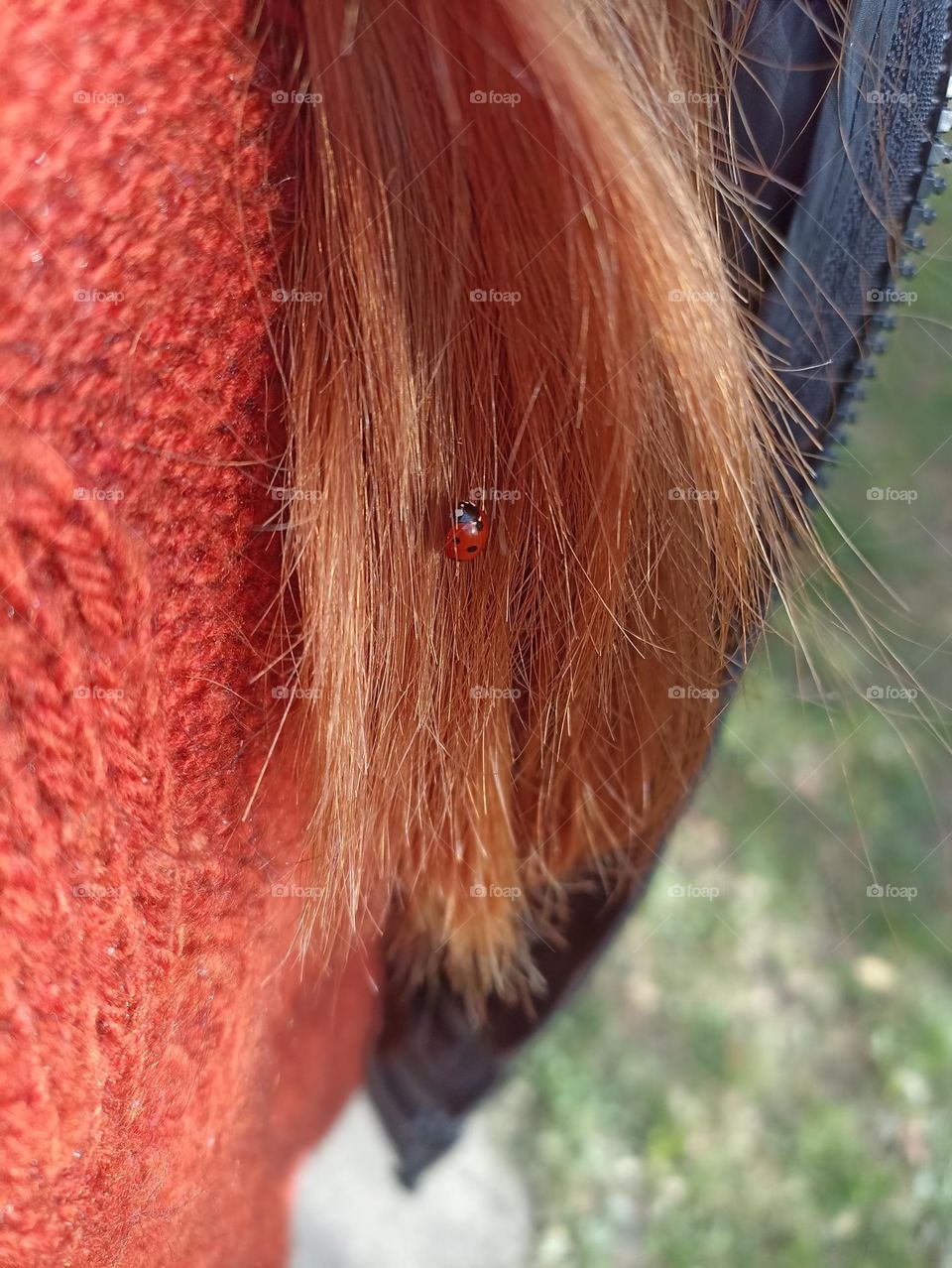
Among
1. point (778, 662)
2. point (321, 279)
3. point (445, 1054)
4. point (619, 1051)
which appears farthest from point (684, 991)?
point (321, 279)

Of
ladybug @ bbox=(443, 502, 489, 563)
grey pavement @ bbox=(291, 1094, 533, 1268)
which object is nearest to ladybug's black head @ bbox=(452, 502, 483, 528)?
ladybug @ bbox=(443, 502, 489, 563)

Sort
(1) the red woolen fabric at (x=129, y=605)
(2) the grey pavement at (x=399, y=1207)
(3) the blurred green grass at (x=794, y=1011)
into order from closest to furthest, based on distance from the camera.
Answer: (1) the red woolen fabric at (x=129, y=605)
(2) the grey pavement at (x=399, y=1207)
(3) the blurred green grass at (x=794, y=1011)

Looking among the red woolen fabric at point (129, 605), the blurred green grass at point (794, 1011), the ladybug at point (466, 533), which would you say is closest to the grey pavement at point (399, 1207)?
the blurred green grass at point (794, 1011)

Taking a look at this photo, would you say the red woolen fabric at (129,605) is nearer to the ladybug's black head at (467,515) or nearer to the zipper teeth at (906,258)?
the ladybug's black head at (467,515)

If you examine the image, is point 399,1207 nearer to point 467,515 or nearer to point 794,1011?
point 794,1011

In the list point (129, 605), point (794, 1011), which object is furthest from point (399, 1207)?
point (129, 605)

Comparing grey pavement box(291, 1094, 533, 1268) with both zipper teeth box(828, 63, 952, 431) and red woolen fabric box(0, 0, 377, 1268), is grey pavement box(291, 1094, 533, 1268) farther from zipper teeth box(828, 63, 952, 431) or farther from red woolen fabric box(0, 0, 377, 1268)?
zipper teeth box(828, 63, 952, 431)
